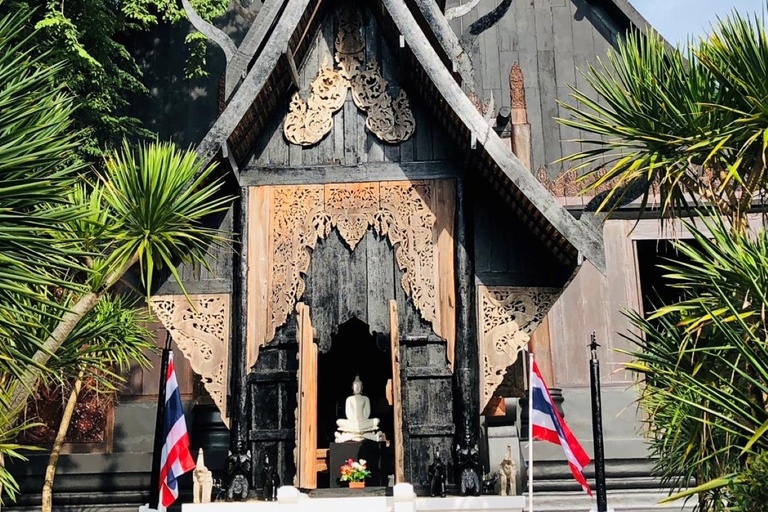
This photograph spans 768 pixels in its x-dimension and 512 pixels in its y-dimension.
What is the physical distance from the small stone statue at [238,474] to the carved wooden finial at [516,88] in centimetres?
878

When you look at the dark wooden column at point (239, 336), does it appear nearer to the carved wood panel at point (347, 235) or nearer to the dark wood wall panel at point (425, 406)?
the carved wood panel at point (347, 235)

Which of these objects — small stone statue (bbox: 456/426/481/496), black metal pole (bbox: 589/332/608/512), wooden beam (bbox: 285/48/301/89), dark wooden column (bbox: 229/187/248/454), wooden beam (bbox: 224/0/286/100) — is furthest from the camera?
wooden beam (bbox: 224/0/286/100)

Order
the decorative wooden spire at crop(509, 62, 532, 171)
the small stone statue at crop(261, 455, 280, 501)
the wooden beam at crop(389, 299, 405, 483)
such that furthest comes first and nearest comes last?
the decorative wooden spire at crop(509, 62, 532, 171), the small stone statue at crop(261, 455, 280, 501), the wooden beam at crop(389, 299, 405, 483)

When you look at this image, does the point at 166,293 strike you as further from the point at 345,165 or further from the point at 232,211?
the point at 345,165

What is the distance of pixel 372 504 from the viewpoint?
8.84 m

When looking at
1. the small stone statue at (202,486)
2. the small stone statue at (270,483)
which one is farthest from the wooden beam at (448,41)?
the small stone statue at (202,486)

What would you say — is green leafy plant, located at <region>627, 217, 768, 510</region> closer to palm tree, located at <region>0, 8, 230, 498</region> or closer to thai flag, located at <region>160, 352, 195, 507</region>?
palm tree, located at <region>0, 8, 230, 498</region>

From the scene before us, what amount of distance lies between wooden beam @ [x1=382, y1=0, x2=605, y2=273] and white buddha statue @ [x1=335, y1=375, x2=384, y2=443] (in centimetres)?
293

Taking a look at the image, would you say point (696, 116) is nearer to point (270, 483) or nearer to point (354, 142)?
point (354, 142)

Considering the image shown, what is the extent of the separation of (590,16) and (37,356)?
1234cm

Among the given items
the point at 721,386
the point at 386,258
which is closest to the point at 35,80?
the point at 386,258

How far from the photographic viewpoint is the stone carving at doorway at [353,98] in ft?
34.0

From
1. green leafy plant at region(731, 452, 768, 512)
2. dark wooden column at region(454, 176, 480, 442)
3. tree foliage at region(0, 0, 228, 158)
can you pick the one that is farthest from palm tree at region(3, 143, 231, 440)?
green leafy plant at region(731, 452, 768, 512)

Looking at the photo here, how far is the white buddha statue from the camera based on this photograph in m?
9.94
